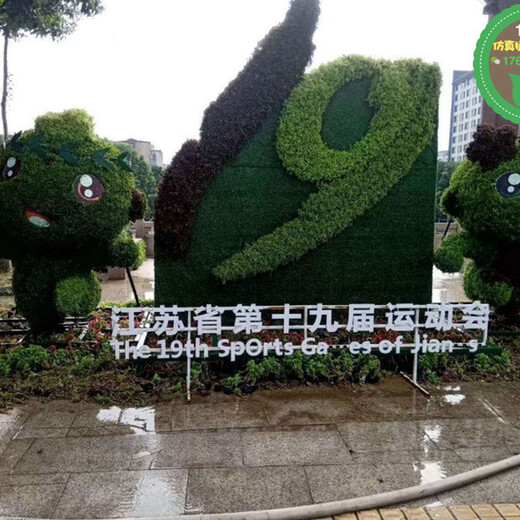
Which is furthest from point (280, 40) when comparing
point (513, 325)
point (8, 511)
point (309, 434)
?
point (8, 511)

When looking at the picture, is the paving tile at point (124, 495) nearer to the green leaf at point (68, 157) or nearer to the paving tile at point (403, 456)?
the paving tile at point (403, 456)

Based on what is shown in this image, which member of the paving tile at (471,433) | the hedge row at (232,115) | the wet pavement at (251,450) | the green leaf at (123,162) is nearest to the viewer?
the wet pavement at (251,450)

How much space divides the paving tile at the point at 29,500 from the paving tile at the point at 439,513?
10.9 feet

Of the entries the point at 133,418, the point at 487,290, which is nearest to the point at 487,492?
the point at 133,418

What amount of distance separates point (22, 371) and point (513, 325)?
8.71m

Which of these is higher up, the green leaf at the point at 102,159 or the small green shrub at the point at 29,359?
the green leaf at the point at 102,159

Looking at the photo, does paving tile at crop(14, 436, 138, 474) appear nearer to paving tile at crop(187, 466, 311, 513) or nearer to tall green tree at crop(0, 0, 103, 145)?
paving tile at crop(187, 466, 311, 513)

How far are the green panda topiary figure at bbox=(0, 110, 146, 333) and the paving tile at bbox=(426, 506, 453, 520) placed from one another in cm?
584

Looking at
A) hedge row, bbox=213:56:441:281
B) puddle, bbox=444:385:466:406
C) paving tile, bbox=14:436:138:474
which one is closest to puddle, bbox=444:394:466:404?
puddle, bbox=444:385:466:406

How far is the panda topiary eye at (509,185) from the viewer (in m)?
8.92

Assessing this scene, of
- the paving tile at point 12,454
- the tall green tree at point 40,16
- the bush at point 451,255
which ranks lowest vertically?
the paving tile at point 12,454

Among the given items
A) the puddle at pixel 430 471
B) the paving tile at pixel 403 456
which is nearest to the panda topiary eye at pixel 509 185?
the paving tile at pixel 403 456

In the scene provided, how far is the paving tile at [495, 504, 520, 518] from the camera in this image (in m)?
4.73

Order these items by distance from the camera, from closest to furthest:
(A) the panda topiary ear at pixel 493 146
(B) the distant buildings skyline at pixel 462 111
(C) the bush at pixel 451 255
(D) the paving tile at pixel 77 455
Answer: (D) the paving tile at pixel 77 455, (A) the panda topiary ear at pixel 493 146, (C) the bush at pixel 451 255, (B) the distant buildings skyline at pixel 462 111
